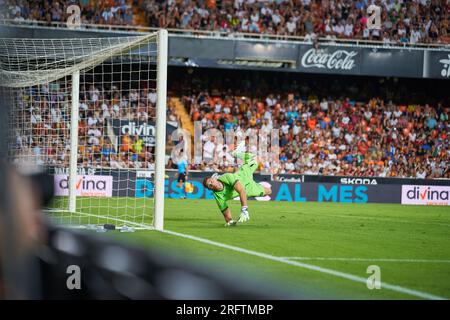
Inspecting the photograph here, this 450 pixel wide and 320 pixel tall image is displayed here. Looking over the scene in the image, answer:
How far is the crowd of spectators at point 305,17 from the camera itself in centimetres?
3538

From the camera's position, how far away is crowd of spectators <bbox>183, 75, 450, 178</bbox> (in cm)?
3362

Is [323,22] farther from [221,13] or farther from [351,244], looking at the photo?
[351,244]

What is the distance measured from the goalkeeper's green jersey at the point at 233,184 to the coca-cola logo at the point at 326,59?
800 inches

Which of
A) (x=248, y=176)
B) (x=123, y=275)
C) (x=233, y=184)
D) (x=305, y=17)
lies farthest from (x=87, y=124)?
(x=123, y=275)

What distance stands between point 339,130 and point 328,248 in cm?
2501

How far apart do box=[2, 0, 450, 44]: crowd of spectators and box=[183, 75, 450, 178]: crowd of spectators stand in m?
3.18

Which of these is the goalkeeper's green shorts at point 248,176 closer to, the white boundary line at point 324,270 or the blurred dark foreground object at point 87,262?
the white boundary line at point 324,270

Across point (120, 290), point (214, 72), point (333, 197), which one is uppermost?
point (214, 72)

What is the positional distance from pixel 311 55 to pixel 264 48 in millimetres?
2226

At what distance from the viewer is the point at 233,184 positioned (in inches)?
583

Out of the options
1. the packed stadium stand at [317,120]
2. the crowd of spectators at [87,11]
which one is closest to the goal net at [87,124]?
the packed stadium stand at [317,120]

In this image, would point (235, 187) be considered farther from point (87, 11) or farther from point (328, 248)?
point (87, 11)
